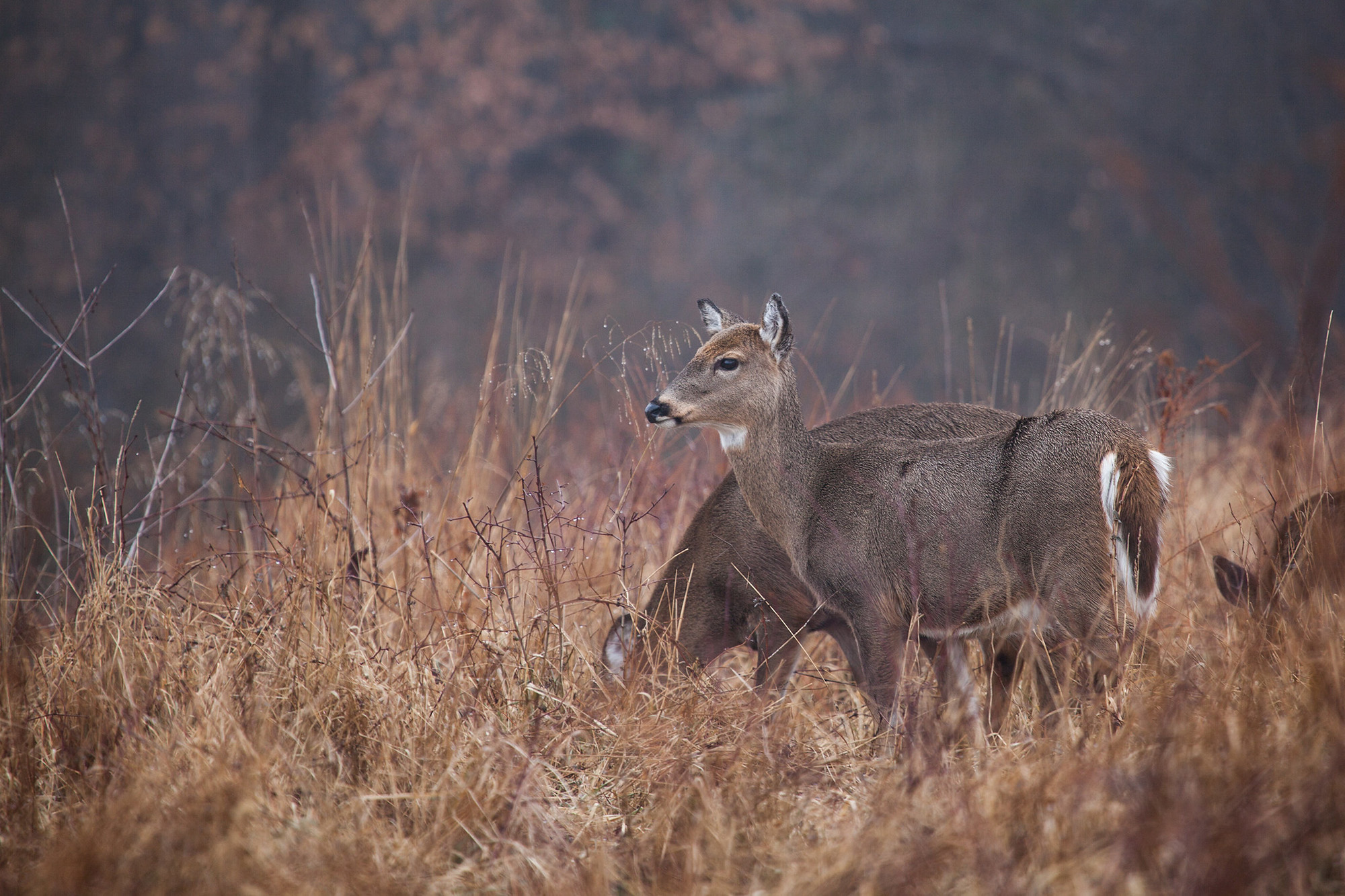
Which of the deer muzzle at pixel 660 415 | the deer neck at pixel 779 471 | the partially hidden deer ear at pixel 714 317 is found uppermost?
the partially hidden deer ear at pixel 714 317

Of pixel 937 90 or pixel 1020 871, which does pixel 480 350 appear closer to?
pixel 937 90

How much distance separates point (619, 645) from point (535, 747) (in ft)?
2.72

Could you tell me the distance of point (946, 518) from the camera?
11.1 ft

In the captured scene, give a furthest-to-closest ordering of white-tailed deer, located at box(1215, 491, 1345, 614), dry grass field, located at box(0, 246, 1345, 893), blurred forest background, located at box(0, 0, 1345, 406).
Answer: blurred forest background, located at box(0, 0, 1345, 406) → white-tailed deer, located at box(1215, 491, 1345, 614) → dry grass field, located at box(0, 246, 1345, 893)

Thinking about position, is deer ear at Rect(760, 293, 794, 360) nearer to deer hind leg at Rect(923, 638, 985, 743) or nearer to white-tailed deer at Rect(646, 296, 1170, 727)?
white-tailed deer at Rect(646, 296, 1170, 727)

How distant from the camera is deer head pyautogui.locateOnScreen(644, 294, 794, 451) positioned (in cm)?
357

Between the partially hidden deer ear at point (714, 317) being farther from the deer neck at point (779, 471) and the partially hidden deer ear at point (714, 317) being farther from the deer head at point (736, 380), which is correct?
the deer neck at point (779, 471)

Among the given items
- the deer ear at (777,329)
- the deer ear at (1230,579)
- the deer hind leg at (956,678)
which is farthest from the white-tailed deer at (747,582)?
the deer ear at (1230,579)

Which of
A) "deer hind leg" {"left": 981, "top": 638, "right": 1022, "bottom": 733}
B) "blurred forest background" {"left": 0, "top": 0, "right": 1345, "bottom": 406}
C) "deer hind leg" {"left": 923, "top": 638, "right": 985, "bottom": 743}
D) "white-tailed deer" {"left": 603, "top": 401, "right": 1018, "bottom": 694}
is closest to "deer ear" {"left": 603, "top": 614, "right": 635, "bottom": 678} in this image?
"white-tailed deer" {"left": 603, "top": 401, "right": 1018, "bottom": 694}

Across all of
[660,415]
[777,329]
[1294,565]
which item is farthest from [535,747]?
[1294,565]

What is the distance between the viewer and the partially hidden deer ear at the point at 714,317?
397 cm

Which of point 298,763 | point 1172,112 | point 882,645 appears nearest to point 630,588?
point 882,645

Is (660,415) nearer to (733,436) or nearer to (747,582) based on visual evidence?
(733,436)

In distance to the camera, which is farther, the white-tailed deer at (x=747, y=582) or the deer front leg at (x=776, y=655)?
the white-tailed deer at (x=747, y=582)
